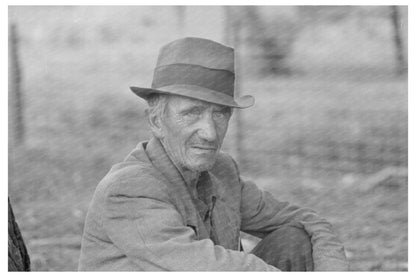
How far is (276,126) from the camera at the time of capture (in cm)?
474

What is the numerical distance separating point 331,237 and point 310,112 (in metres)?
2.01

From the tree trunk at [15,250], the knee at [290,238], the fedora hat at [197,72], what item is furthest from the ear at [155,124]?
the tree trunk at [15,250]

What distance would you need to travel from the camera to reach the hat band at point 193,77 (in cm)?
256

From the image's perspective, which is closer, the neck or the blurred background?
the neck

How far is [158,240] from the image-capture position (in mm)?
2332

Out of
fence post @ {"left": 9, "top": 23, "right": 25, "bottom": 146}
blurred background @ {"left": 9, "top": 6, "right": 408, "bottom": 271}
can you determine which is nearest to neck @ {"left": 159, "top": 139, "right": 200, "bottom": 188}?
blurred background @ {"left": 9, "top": 6, "right": 408, "bottom": 271}

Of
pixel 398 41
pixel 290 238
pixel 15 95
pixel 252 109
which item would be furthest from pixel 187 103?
pixel 252 109

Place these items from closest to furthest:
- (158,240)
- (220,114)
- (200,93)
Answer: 1. (158,240)
2. (200,93)
3. (220,114)

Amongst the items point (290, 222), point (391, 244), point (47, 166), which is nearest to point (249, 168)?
point (391, 244)

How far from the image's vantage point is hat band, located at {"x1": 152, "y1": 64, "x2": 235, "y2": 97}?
8.39 ft

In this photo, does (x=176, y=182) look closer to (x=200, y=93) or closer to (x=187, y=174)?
(x=187, y=174)

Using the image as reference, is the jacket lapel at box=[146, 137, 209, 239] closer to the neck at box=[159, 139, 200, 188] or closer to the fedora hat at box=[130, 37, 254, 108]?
the neck at box=[159, 139, 200, 188]

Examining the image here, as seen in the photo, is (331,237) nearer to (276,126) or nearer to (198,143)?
(198,143)

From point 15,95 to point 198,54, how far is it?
1.82m
